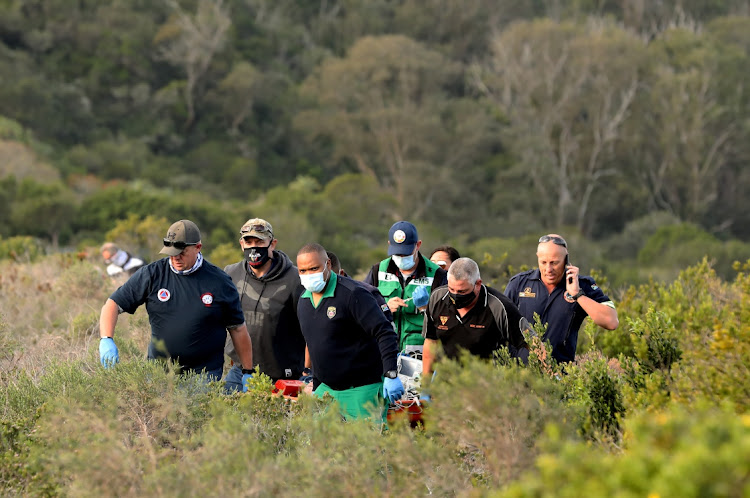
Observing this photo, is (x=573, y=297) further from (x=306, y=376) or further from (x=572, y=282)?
(x=306, y=376)

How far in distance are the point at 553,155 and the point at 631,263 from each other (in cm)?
1236

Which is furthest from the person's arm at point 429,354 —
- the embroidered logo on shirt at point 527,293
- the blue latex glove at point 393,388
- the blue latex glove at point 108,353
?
the blue latex glove at point 108,353

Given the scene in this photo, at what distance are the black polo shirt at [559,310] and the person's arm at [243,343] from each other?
75.7 inches

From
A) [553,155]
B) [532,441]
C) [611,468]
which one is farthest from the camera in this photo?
[553,155]

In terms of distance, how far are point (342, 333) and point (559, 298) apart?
154 cm

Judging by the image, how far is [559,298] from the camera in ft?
21.9

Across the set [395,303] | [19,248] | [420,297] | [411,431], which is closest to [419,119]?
[19,248]

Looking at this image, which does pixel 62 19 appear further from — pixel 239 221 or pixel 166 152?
pixel 239 221

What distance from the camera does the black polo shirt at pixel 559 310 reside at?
6.60 meters

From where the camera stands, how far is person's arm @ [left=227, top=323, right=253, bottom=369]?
666cm

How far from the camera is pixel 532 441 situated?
485cm

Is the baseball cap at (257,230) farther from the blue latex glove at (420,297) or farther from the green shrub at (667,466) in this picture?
the green shrub at (667,466)

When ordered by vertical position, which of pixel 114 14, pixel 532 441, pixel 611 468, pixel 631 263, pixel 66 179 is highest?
pixel 611 468

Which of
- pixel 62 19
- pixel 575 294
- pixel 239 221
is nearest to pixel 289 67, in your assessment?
pixel 62 19
